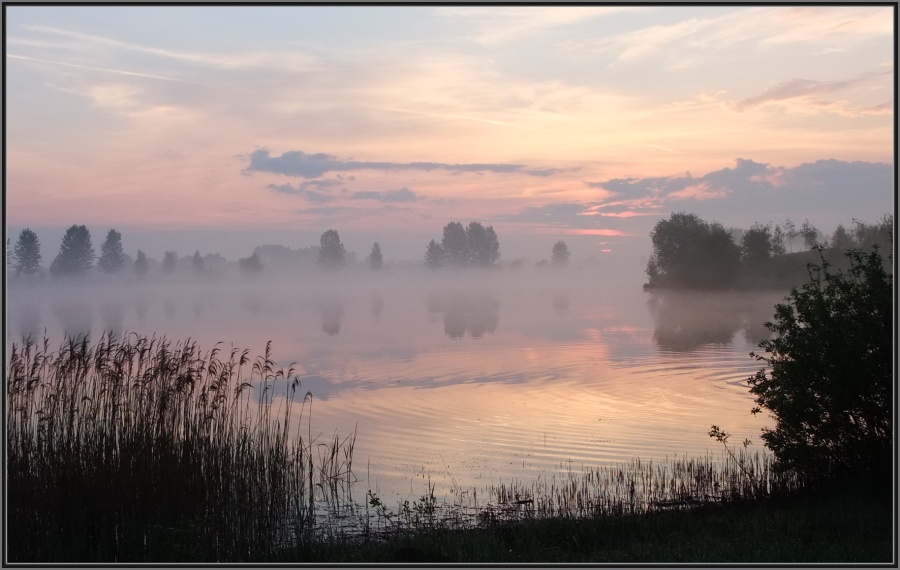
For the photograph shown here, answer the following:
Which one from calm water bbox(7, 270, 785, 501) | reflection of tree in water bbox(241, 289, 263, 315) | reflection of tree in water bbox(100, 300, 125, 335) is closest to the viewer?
calm water bbox(7, 270, 785, 501)

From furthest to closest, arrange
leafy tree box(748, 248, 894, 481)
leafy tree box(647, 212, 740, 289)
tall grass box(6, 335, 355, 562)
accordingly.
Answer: leafy tree box(647, 212, 740, 289)
leafy tree box(748, 248, 894, 481)
tall grass box(6, 335, 355, 562)

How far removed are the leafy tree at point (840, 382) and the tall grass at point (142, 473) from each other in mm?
7826

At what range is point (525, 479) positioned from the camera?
1462cm

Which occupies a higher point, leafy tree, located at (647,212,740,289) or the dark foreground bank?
leafy tree, located at (647,212,740,289)

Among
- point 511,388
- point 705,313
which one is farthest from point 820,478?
point 705,313

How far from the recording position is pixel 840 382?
476 inches

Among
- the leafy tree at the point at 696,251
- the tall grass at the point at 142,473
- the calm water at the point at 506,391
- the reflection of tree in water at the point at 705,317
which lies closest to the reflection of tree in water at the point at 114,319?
the calm water at the point at 506,391

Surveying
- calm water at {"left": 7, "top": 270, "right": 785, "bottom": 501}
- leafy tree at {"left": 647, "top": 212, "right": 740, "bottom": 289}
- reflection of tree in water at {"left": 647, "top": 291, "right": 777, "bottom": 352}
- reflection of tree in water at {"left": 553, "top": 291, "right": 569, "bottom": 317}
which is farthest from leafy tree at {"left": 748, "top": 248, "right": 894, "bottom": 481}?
leafy tree at {"left": 647, "top": 212, "right": 740, "bottom": 289}

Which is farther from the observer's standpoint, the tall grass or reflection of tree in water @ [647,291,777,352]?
reflection of tree in water @ [647,291,777,352]

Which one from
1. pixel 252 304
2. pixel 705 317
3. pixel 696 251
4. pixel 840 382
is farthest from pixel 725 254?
pixel 840 382

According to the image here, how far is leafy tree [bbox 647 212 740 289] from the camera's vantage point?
89.6 meters

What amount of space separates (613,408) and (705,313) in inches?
2074

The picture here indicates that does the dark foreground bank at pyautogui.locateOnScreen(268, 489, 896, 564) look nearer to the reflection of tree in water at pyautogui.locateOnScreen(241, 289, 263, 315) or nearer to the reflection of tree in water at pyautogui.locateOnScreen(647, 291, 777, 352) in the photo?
the reflection of tree in water at pyautogui.locateOnScreen(647, 291, 777, 352)

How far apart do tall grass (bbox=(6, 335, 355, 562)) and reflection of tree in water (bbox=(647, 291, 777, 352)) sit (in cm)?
2983
